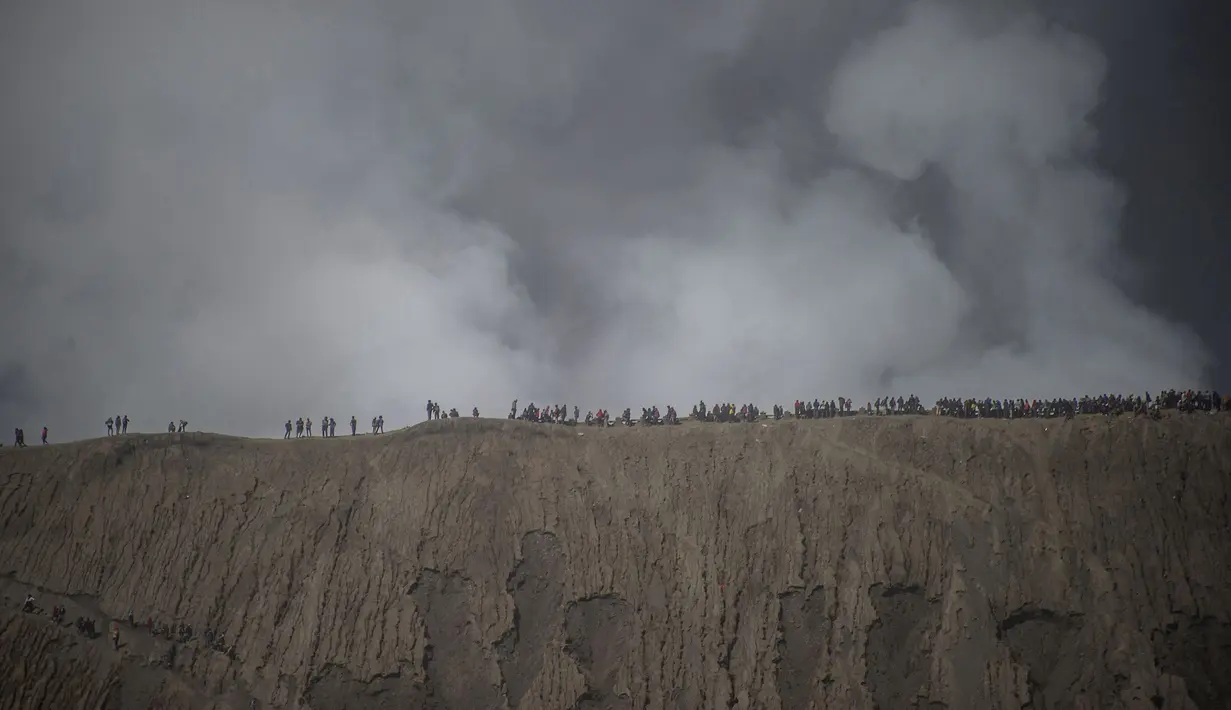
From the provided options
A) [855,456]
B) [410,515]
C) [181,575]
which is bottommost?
[181,575]

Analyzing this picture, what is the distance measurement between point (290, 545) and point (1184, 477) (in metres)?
45.4

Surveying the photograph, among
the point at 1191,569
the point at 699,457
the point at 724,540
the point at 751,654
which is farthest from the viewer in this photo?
the point at 699,457

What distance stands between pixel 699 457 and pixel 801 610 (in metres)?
10.3

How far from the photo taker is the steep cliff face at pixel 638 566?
43438 mm

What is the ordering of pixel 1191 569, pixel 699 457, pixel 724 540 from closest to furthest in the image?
pixel 1191 569 < pixel 724 540 < pixel 699 457

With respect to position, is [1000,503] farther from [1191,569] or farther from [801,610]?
[801,610]

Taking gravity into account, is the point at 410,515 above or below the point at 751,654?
above

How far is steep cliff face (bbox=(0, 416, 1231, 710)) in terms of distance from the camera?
4344 cm

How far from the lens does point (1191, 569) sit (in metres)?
43.0

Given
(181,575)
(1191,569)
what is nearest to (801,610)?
(1191,569)

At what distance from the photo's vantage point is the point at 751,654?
45.7m

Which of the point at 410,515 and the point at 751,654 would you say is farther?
the point at 410,515

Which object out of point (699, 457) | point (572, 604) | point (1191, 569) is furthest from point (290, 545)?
point (1191, 569)

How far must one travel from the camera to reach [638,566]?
4938 cm
